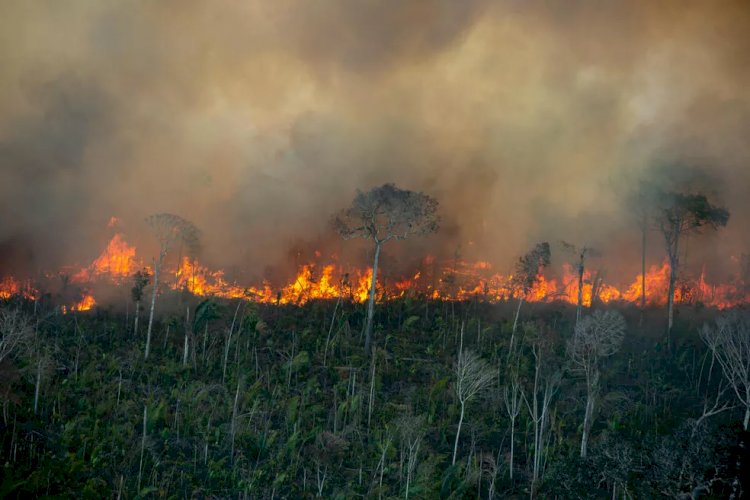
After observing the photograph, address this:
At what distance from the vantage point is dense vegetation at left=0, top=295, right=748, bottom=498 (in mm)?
33750

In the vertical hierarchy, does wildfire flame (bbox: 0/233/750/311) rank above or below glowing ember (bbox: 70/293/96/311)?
above

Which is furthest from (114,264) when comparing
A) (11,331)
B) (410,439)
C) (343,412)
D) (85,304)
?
(410,439)


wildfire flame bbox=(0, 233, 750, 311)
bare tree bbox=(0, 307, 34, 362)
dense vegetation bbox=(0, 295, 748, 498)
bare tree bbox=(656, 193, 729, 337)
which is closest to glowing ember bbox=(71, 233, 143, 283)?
wildfire flame bbox=(0, 233, 750, 311)

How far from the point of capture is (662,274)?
83.3 meters

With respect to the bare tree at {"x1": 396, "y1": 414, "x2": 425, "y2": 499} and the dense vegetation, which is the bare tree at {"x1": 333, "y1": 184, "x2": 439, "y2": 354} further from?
the bare tree at {"x1": 396, "y1": 414, "x2": 425, "y2": 499}

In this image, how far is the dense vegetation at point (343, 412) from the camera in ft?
111

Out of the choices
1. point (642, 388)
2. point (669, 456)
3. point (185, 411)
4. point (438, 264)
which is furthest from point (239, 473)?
point (438, 264)

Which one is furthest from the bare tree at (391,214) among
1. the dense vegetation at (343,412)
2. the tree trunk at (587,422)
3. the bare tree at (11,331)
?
the bare tree at (11,331)

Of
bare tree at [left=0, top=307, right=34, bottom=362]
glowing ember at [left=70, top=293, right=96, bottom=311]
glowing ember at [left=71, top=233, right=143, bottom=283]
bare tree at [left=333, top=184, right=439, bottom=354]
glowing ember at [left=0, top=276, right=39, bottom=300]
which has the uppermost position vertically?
bare tree at [left=333, top=184, right=439, bottom=354]

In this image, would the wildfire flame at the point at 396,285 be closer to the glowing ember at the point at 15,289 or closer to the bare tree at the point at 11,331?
the glowing ember at the point at 15,289

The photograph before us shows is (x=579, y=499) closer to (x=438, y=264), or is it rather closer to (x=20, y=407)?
(x=20, y=407)

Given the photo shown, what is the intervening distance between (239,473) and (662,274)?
70.7 meters

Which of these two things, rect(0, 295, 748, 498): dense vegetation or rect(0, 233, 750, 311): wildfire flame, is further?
rect(0, 233, 750, 311): wildfire flame

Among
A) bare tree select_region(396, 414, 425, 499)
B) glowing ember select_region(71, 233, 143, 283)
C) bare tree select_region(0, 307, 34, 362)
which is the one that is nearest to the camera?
bare tree select_region(0, 307, 34, 362)
